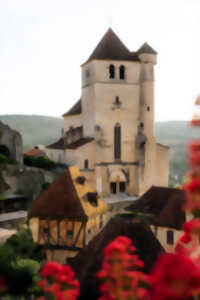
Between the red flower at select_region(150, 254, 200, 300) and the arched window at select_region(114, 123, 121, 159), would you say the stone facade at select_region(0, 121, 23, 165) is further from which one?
the red flower at select_region(150, 254, 200, 300)

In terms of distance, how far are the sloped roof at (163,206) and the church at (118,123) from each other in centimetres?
1638

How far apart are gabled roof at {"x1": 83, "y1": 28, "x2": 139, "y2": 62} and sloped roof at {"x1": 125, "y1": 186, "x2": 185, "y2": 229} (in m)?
21.1

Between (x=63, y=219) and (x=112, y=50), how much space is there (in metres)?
26.5

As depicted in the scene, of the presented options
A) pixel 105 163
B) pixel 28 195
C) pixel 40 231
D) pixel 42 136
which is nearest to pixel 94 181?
pixel 105 163

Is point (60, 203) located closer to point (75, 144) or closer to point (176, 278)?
point (75, 144)

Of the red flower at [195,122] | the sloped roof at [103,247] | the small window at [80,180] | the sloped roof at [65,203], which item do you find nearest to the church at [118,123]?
the small window at [80,180]

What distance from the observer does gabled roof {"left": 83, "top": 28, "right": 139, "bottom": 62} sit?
→ 137ft

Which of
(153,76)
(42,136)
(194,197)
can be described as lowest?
(42,136)

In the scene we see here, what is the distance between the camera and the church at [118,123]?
4166 centimetres

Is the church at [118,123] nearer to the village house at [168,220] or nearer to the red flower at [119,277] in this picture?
the village house at [168,220]

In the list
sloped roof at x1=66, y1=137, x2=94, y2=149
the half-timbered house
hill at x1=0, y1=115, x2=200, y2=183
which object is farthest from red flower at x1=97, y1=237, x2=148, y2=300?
hill at x1=0, y1=115, x2=200, y2=183

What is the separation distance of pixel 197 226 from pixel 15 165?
2955cm

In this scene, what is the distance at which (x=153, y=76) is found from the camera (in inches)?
1688

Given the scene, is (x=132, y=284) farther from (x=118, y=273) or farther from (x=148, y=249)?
(x=148, y=249)
